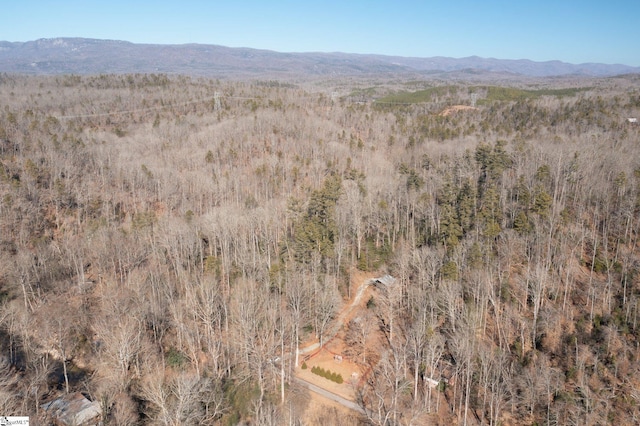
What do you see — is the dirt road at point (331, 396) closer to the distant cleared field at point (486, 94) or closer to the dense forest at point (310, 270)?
the dense forest at point (310, 270)

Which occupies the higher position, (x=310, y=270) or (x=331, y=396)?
(x=310, y=270)

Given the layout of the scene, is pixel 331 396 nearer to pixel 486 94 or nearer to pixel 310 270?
pixel 310 270

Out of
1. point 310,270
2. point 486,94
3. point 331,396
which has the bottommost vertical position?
point 331,396

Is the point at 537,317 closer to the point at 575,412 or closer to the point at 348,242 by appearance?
the point at 575,412

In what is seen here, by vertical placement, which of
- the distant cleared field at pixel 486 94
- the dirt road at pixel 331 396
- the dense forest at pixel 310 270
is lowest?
the dirt road at pixel 331 396

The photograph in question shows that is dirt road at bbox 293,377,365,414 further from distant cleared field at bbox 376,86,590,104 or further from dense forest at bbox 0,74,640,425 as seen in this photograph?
distant cleared field at bbox 376,86,590,104

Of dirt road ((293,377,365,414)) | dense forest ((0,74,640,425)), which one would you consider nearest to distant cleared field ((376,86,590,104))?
dense forest ((0,74,640,425))

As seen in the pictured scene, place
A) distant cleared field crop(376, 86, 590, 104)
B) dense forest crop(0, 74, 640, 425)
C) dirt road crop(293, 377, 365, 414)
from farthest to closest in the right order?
distant cleared field crop(376, 86, 590, 104) < dirt road crop(293, 377, 365, 414) < dense forest crop(0, 74, 640, 425)

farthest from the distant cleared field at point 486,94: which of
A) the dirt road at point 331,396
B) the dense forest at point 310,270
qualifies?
the dirt road at point 331,396

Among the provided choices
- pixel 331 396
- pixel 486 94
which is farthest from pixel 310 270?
pixel 486 94
